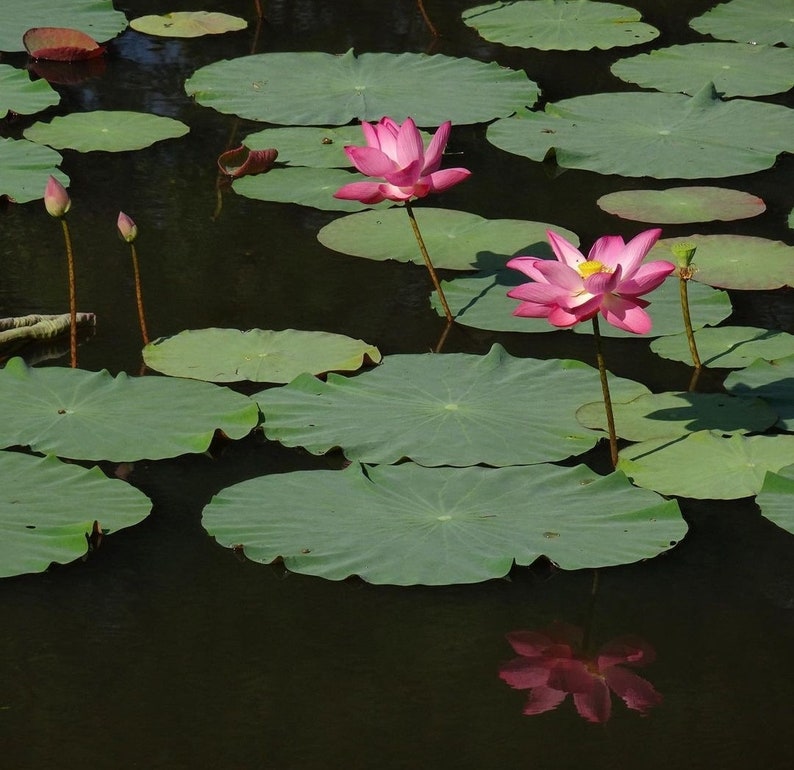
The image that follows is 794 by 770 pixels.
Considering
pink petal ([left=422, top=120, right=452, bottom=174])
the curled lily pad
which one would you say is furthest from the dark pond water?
the curled lily pad

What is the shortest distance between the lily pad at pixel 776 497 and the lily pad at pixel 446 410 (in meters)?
0.35

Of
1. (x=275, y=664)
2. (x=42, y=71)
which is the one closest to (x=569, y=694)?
(x=275, y=664)

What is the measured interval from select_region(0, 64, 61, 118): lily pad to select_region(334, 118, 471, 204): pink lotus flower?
2.05 metres

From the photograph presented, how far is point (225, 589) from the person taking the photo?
2.34 metres

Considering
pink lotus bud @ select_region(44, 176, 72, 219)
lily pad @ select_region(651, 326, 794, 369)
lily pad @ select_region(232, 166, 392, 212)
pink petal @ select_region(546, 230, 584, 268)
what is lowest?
lily pad @ select_region(232, 166, 392, 212)

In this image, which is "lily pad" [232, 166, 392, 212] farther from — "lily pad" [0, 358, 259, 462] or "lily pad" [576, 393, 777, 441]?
"lily pad" [576, 393, 777, 441]

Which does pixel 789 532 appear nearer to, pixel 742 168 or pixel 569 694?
pixel 569 694

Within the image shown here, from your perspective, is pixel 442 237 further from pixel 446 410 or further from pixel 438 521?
A: pixel 438 521

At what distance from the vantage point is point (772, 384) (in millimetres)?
2928

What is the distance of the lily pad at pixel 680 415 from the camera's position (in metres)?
2.77

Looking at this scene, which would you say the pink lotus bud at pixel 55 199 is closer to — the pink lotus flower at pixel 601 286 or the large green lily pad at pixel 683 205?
the pink lotus flower at pixel 601 286

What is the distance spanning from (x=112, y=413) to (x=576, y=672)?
1.14 m

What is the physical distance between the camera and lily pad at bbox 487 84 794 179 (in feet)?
14.1

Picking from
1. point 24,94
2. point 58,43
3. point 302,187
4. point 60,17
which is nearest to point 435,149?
point 302,187
